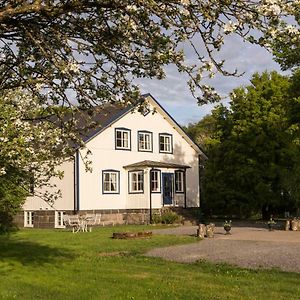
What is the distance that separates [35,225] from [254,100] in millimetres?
17556

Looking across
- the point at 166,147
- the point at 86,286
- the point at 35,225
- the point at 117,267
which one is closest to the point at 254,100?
the point at 166,147

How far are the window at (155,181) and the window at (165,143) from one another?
2.50 meters

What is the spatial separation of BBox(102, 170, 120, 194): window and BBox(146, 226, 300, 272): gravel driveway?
1341 cm

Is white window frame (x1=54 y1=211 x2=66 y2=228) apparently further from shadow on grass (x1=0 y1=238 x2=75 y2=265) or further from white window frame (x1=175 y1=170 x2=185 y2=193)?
shadow on grass (x1=0 y1=238 x2=75 y2=265)

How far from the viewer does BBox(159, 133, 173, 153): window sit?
122ft

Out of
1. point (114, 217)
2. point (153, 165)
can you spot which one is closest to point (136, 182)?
point (153, 165)

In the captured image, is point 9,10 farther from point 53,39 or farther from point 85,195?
point 85,195

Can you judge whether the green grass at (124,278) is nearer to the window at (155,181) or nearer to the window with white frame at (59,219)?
the window with white frame at (59,219)

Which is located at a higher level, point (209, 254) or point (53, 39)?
point (53, 39)

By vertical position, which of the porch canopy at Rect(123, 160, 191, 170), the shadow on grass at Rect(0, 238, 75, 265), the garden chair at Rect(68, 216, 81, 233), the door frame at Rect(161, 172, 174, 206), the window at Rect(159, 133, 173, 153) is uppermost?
the window at Rect(159, 133, 173, 153)

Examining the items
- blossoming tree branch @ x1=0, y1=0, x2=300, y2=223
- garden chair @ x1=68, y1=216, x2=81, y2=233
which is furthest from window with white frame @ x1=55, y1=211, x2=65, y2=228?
blossoming tree branch @ x1=0, y1=0, x2=300, y2=223

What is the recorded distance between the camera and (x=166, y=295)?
9.62 meters

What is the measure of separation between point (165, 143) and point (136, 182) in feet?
13.2

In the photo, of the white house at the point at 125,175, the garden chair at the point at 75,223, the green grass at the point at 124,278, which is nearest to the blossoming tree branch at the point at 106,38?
the green grass at the point at 124,278
